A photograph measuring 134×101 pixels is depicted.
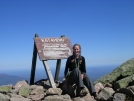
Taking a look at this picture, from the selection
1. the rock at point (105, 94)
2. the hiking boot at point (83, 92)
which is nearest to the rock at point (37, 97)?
the hiking boot at point (83, 92)

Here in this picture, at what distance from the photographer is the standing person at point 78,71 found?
948cm

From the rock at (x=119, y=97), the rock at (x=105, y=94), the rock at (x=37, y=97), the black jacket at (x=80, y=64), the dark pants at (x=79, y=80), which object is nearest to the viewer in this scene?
the rock at (x=119, y=97)

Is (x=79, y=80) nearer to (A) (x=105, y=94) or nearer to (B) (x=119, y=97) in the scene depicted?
(A) (x=105, y=94)

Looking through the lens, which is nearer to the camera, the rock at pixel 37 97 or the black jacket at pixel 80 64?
the rock at pixel 37 97

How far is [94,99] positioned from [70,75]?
167 centimetres

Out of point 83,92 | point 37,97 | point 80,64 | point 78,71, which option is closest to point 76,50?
point 80,64

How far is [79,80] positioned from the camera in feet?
30.8

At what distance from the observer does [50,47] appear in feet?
42.5

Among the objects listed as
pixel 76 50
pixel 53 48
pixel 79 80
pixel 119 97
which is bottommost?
pixel 119 97

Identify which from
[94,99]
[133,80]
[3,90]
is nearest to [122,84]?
[133,80]

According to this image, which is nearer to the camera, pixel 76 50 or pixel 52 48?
pixel 76 50

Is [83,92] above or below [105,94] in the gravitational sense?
above

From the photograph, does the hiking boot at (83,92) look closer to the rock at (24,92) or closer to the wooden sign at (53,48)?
the rock at (24,92)

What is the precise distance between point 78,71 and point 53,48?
3883 mm
